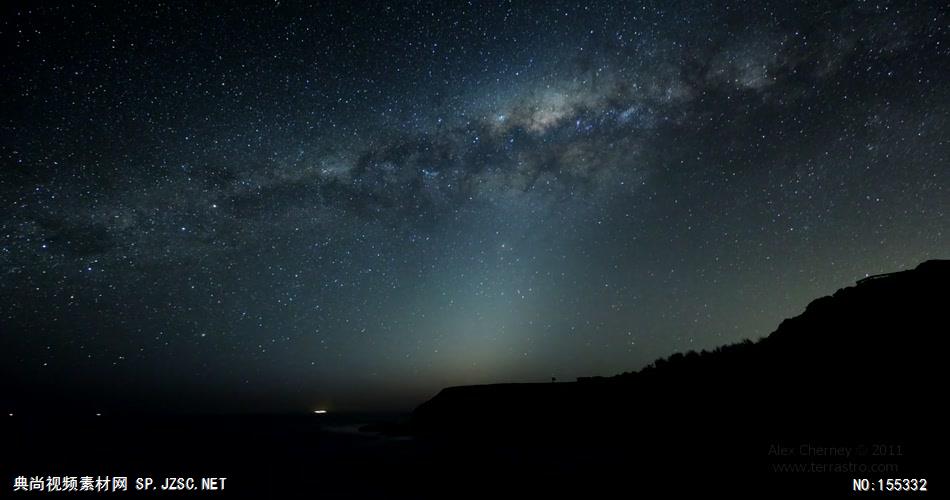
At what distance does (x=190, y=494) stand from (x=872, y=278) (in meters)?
38.2

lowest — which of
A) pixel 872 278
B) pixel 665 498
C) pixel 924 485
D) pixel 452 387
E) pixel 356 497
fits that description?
pixel 452 387

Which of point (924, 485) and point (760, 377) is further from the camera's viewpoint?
point (760, 377)

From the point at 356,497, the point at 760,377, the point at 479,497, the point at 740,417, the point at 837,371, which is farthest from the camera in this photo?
the point at 760,377

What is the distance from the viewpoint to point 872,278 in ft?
80.8

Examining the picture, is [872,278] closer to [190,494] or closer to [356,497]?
[356,497]

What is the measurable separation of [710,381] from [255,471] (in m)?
31.3

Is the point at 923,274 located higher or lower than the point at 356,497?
higher

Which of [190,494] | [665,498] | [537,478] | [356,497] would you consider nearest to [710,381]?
[537,478]

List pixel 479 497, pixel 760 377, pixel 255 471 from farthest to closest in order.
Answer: pixel 255 471, pixel 760 377, pixel 479 497

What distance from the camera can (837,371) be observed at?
63.2 ft

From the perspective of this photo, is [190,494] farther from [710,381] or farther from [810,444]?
[710,381]

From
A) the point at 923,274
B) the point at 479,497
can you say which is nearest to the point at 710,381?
the point at 923,274

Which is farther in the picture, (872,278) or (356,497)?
(872,278)

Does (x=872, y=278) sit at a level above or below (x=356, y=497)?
above
